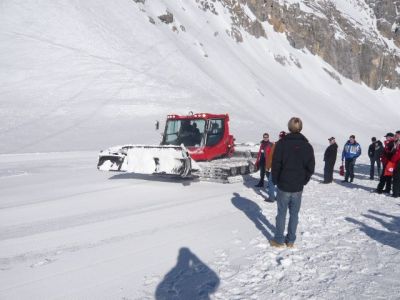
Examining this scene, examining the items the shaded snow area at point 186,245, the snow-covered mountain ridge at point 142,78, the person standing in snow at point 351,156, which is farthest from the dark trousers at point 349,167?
the snow-covered mountain ridge at point 142,78

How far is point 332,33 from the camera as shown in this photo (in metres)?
81.4

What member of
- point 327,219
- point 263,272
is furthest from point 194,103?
point 263,272

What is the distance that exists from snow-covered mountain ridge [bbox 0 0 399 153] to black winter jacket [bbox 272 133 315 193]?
58.0 feet

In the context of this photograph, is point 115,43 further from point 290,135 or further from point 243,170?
point 290,135

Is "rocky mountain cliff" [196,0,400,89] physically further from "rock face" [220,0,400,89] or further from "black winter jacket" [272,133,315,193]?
"black winter jacket" [272,133,315,193]

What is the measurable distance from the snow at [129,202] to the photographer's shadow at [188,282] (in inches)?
1.2

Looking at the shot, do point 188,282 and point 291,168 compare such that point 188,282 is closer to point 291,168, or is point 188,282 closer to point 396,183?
point 291,168

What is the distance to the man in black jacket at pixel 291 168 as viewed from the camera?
22.5ft

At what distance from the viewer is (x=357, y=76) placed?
267ft

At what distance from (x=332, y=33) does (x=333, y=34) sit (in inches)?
10.5

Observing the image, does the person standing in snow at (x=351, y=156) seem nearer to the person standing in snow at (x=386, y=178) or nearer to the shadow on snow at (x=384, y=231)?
the person standing in snow at (x=386, y=178)

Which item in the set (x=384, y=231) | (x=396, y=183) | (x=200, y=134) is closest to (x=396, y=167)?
(x=396, y=183)

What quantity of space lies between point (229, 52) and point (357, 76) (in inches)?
1392

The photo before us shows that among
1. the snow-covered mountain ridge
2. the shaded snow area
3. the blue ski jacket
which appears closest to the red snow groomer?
the shaded snow area
